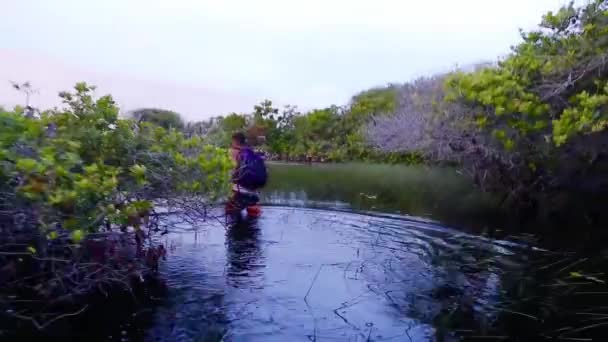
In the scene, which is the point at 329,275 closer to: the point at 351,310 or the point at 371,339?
the point at 351,310

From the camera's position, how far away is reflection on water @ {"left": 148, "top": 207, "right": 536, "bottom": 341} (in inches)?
177

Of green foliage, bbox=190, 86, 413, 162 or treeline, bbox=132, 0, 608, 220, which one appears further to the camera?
green foliage, bbox=190, 86, 413, 162

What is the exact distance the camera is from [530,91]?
941 centimetres

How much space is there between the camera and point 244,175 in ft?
28.3

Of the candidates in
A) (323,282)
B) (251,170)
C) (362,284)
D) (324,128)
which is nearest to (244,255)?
(323,282)

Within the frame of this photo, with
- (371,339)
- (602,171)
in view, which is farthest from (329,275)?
(602,171)

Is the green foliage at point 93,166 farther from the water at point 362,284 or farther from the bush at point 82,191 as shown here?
the water at point 362,284

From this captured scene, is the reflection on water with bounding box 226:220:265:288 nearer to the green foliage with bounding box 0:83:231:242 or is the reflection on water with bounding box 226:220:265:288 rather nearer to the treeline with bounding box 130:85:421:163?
the green foliage with bounding box 0:83:231:242

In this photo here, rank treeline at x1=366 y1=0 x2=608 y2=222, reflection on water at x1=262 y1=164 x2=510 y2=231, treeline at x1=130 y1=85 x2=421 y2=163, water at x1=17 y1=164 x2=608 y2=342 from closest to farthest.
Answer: water at x1=17 y1=164 x2=608 y2=342, treeline at x1=366 y1=0 x2=608 y2=222, reflection on water at x1=262 y1=164 x2=510 y2=231, treeline at x1=130 y1=85 x2=421 y2=163

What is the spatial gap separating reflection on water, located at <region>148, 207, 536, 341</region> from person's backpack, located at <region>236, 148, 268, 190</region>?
0.72 metres

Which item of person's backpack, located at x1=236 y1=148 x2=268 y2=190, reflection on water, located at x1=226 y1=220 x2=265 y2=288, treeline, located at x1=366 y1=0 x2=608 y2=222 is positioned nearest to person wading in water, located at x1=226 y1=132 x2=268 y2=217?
person's backpack, located at x1=236 y1=148 x2=268 y2=190

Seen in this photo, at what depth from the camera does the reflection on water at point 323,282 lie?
450 cm

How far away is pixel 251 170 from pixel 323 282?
3.47 meters

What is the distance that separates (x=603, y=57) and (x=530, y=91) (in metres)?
1.32
